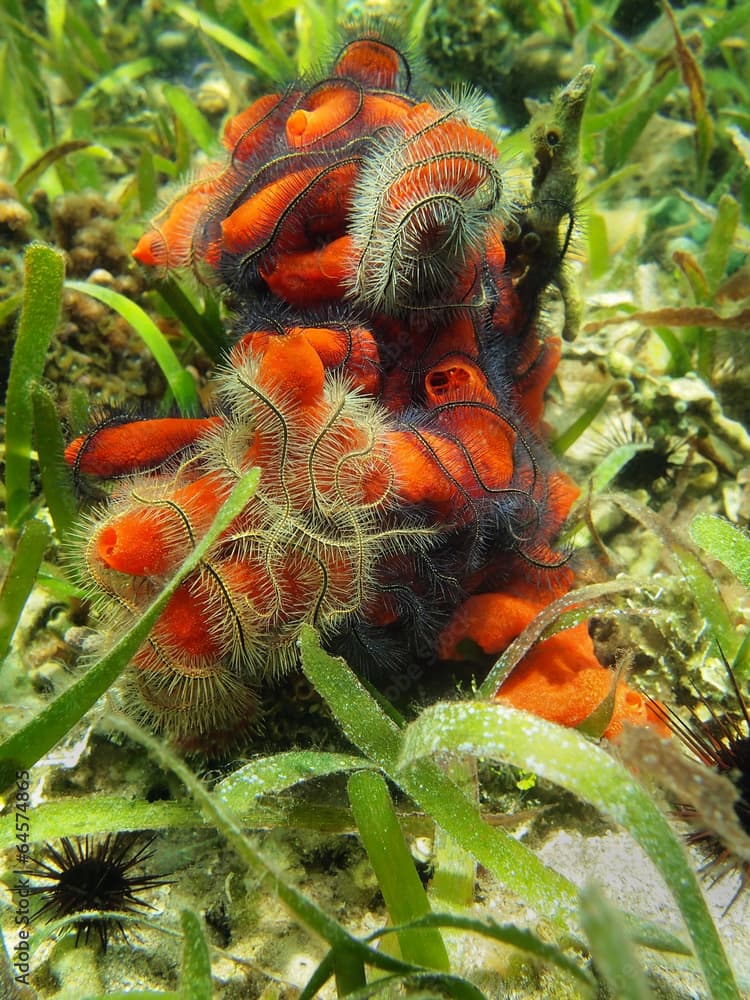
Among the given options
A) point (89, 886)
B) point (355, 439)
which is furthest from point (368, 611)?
point (89, 886)

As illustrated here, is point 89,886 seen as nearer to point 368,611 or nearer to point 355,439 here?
point 368,611

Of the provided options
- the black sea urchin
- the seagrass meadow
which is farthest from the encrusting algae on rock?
the black sea urchin

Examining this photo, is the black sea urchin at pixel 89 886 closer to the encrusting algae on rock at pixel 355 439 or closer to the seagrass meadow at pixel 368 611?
the seagrass meadow at pixel 368 611

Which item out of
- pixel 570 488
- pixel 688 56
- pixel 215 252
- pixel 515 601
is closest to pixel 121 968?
pixel 515 601

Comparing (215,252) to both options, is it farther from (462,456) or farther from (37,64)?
(37,64)

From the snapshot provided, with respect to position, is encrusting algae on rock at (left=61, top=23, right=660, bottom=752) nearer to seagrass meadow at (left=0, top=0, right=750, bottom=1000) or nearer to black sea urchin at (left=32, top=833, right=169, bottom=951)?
seagrass meadow at (left=0, top=0, right=750, bottom=1000)
